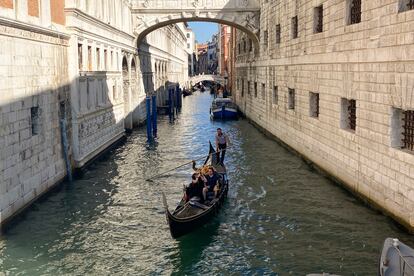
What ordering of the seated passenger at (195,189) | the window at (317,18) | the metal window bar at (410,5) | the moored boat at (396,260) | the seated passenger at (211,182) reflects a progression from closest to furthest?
the moored boat at (396,260) → the metal window bar at (410,5) → the seated passenger at (195,189) → the seated passenger at (211,182) → the window at (317,18)

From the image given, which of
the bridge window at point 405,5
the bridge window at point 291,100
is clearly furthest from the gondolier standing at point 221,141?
the bridge window at point 405,5

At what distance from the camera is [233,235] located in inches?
374

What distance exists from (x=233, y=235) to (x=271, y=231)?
756 millimetres

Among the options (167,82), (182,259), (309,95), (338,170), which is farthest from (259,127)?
(167,82)

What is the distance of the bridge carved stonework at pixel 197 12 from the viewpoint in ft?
81.7

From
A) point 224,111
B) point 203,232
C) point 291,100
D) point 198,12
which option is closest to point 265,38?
point 198,12

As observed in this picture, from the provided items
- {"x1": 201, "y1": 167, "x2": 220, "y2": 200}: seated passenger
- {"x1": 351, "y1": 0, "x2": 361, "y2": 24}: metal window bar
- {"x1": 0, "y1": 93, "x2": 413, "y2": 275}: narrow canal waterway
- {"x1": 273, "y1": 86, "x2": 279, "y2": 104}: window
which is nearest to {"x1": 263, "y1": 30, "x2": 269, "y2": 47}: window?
{"x1": 273, "y1": 86, "x2": 279, "y2": 104}: window

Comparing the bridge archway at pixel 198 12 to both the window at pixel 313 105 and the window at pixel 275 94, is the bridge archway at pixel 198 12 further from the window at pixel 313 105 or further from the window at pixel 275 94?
the window at pixel 313 105

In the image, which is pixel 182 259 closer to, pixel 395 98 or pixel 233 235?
pixel 233 235

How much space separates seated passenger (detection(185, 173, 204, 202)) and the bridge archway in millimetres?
16019

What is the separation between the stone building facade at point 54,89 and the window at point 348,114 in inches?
290

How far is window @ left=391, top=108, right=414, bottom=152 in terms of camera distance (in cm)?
924

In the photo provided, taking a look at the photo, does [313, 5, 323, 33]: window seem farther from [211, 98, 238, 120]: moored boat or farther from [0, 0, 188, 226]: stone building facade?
[211, 98, 238, 120]: moored boat

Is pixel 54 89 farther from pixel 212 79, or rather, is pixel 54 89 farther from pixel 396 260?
pixel 212 79
